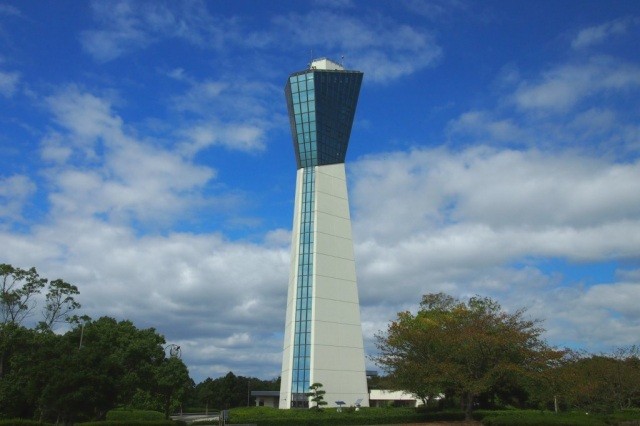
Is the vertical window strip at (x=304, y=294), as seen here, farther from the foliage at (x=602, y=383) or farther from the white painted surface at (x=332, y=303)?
the foliage at (x=602, y=383)

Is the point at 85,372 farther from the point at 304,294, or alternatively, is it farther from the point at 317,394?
the point at 304,294

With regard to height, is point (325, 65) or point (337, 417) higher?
point (325, 65)

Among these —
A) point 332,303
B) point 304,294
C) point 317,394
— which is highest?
point 304,294

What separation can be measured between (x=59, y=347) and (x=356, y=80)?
140 feet

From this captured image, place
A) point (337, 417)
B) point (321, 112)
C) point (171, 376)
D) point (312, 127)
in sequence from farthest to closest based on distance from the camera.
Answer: point (321, 112) < point (312, 127) < point (171, 376) < point (337, 417)

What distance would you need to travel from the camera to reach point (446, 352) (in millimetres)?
45750

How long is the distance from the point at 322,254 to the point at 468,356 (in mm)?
23185

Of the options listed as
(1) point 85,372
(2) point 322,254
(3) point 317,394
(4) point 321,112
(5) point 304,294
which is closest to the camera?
(1) point 85,372

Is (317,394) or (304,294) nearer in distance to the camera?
(317,394)

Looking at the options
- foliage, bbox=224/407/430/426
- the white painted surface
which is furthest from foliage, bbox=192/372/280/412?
foliage, bbox=224/407/430/426

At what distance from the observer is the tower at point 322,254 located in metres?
59.6

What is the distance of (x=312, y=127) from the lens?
6488 centimetres

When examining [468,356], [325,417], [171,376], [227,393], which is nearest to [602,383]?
[468,356]

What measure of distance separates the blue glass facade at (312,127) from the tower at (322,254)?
11 centimetres
